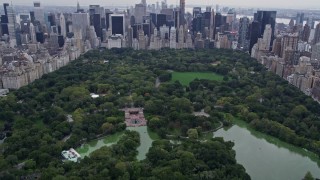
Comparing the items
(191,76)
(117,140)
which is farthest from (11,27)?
(117,140)

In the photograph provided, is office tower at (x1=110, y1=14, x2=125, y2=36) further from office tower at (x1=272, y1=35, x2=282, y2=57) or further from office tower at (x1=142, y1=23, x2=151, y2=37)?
office tower at (x1=272, y1=35, x2=282, y2=57)

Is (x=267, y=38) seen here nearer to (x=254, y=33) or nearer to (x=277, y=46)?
(x=254, y=33)

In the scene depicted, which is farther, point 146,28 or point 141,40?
point 146,28

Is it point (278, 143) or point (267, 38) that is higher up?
point (267, 38)

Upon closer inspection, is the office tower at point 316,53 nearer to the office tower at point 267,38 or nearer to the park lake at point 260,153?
the office tower at point 267,38

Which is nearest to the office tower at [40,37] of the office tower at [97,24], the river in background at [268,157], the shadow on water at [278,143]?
the office tower at [97,24]

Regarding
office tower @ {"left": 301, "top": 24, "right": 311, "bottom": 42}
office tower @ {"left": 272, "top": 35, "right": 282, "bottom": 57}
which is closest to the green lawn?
office tower @ {"left": 272, "top": 35, "right": 282, "bottom": 57}
